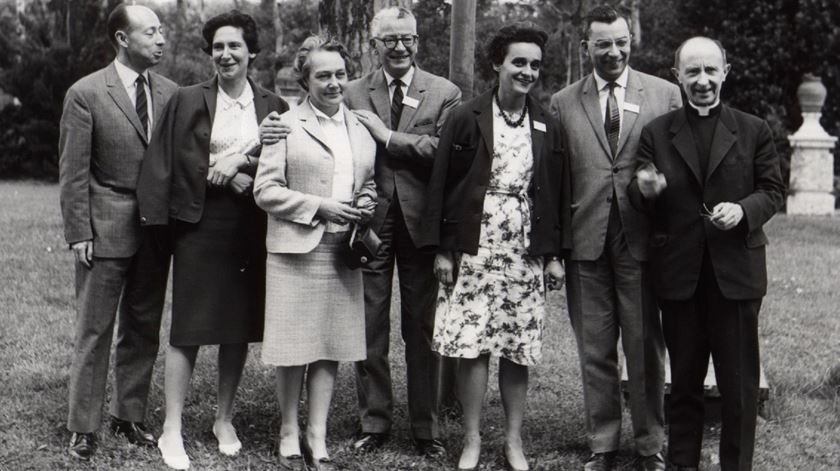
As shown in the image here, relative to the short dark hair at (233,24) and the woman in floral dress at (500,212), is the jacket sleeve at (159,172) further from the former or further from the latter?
the woman in floral dress at (500,212)

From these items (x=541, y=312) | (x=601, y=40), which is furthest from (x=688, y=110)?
(x=541, y=312)

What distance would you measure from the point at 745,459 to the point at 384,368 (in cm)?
199

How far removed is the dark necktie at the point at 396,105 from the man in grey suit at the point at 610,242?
0.86 meters

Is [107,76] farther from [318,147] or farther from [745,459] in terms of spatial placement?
[745,459]

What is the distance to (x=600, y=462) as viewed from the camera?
16.8 feet

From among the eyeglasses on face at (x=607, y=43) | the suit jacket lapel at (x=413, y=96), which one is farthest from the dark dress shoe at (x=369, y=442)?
the eyeglasses on face at (x=607, y=43)

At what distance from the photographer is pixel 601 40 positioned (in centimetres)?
491

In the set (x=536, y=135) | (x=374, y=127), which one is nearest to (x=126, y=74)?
(x=374, y=127)

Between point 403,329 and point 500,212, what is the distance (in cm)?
98

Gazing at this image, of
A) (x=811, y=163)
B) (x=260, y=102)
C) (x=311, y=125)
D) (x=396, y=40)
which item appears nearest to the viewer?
(x=311, y=125)

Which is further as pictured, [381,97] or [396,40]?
[381,97]

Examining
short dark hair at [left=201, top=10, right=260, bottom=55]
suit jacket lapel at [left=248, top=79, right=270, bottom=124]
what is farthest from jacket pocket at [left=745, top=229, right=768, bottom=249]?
short dark hair at [left=201, top=10, right=260, bottom=55]

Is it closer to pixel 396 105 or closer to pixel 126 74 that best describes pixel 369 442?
pixel 396 105

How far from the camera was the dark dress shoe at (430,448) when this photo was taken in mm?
5324
